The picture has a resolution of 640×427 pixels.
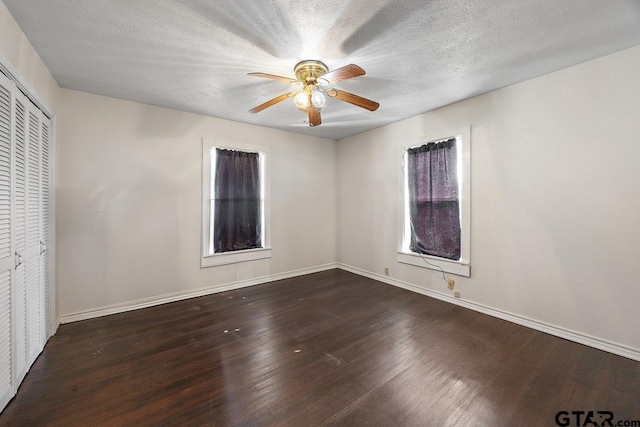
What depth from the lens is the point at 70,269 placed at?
2.69m

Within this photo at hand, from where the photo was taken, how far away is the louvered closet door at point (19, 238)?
1722 mm

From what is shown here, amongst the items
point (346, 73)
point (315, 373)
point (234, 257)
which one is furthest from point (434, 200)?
point (234, 257)

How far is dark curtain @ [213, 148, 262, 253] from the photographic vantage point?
A: 3.65 m

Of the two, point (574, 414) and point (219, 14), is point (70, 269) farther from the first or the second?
point (574, 414)

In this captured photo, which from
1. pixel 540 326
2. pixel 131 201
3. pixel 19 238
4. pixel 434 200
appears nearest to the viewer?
pixel 19 238

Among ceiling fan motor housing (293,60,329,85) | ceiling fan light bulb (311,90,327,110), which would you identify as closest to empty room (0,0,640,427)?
ceiling fan motor housing (293,60,329,85)

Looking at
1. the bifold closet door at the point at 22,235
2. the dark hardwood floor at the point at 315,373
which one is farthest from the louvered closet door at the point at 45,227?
the dark hardwood floor at the point at 315,373

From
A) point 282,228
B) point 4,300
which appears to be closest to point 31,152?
point 4,300

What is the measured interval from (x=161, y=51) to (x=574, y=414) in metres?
3.88

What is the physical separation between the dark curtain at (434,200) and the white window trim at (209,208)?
2258 mm

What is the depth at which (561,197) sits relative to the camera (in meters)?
2.36

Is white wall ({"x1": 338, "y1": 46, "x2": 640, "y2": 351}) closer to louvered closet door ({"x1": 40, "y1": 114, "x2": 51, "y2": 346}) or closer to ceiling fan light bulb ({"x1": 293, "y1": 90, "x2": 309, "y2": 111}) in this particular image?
ceiling fan light bulb ({"x1": 293, "y1": 90, "x2": 309, "y2": 111})

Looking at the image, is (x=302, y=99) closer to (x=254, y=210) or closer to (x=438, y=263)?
(x=254, y=210)

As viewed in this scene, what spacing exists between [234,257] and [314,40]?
3.00 m
